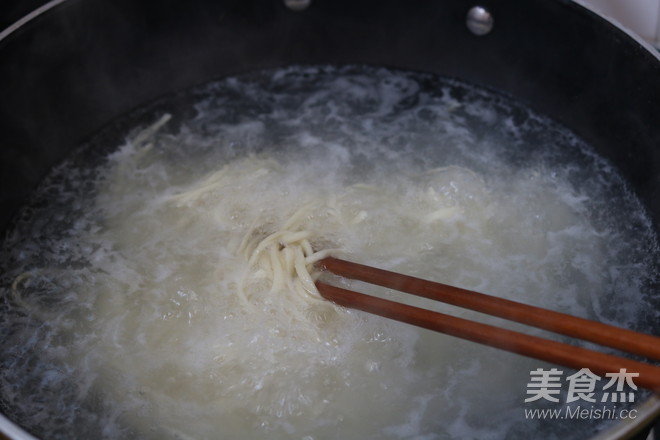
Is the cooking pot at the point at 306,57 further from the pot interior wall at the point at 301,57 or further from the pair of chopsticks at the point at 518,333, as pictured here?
the pair of chopsticks at the point at 518,333

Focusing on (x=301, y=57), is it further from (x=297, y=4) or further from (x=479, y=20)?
(x=479, y=20)

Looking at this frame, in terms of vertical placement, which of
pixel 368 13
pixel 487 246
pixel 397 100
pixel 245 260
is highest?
pixel 368 13

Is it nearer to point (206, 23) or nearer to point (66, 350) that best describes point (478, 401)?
point (66, 350)

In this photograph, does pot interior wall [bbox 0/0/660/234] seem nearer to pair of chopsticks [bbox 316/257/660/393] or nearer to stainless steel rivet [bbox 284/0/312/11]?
stainless steel rivet [bbox 284/0/312/11]

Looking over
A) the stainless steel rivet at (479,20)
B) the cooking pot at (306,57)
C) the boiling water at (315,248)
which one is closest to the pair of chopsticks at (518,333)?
the boiling water at (315,248)

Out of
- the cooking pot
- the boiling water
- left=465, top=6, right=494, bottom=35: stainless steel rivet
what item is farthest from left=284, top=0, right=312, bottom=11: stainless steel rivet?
left=465, top=6, right=494, bottom=35: stainless steel rivet

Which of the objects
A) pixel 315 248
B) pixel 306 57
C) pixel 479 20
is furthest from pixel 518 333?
pixel 306 57

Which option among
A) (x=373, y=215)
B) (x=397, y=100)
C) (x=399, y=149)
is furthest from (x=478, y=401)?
(x=397, y=100)
